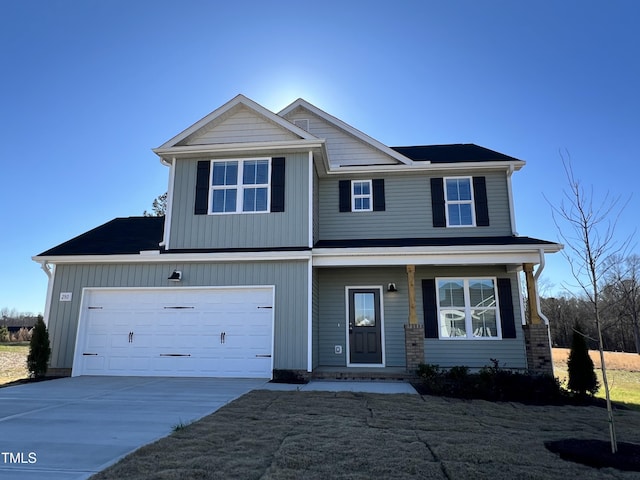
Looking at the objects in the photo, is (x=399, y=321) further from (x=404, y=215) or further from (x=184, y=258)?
(x=184, y=258)

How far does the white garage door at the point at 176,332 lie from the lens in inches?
361

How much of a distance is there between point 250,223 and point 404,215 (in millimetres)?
4432

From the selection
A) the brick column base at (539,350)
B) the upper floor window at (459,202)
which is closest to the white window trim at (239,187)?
the upper floor window at (459,202)

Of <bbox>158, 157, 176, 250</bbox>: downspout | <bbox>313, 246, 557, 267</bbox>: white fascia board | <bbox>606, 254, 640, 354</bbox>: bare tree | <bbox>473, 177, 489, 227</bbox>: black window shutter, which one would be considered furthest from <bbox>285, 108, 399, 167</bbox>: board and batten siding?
<bbox>606, 254, 640, 354</bbox>: bare tree

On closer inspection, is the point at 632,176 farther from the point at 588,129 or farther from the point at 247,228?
the point at 247,228

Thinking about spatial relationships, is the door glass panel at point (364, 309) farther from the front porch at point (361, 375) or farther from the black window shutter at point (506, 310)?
the black window shutter at point (506, 310)

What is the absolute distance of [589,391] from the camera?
779 centimetres

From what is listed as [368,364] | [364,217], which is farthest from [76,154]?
[368,364]

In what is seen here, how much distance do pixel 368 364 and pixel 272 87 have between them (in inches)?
346

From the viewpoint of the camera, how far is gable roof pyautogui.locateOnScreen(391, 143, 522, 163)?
37.0 feet

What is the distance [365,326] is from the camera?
34.7 ft

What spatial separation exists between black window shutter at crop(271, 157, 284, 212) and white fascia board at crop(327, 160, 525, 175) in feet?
6.45

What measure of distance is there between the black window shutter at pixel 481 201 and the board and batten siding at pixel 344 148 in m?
2.41

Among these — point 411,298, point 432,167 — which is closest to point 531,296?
point 411,298
